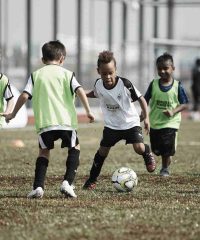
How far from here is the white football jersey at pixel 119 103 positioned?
10109 millimetres

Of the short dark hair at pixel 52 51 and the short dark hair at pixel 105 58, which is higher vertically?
the short dark hair at pixel 52 51

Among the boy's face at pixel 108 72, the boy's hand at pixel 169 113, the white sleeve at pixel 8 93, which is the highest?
the boy's face at pixel 108 72

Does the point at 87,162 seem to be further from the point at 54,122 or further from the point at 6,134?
the point at 6,134

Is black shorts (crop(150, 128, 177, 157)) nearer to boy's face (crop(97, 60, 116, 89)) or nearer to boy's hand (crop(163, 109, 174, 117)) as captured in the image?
boy's hand (crop(163, 109, 174, 117))

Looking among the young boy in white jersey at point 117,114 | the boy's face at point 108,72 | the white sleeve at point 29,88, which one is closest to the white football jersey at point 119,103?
the young boy in white jersey at point 117,114

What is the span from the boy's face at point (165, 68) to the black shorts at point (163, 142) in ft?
2.34

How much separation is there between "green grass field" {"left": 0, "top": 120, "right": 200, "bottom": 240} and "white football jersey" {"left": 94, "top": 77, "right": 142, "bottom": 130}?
2.40ft

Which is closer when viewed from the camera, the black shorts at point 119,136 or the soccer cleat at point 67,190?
the soccer cleat at point 67,190

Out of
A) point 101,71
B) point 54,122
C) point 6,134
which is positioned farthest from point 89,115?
point 6,134

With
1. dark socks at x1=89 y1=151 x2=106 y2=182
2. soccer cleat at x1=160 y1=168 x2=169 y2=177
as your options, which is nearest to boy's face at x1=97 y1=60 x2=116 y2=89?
dark socks at x1=89 y1=151 x2=106 y2=182

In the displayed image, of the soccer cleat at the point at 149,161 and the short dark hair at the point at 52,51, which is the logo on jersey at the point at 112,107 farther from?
the short dark hair at the point at 52,51

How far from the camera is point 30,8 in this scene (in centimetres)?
2989

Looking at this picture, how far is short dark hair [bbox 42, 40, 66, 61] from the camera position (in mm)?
9102

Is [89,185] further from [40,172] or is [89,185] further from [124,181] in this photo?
[40,172]
